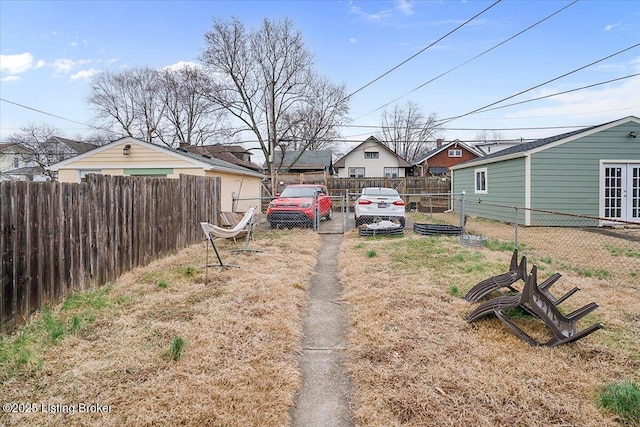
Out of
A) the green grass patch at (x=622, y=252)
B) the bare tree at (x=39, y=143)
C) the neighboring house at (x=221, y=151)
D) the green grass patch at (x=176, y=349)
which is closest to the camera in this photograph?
the green grass patch at (x=176, y=349)

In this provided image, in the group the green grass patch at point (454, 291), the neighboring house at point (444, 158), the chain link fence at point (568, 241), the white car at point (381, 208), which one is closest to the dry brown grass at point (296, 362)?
the green grass patch at point (454, 291)

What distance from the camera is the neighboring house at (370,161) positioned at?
35.1m

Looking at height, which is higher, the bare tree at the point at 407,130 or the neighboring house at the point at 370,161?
the bare tree at the point at 407,130

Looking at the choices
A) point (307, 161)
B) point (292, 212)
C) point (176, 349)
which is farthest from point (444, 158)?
point (176, 349)

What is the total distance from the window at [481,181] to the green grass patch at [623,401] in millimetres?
14858

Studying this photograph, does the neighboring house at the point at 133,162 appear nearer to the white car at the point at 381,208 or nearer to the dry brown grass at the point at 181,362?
the white car at the point at 381,208

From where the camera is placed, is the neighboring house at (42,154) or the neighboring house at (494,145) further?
the neighboring house at (494,145)

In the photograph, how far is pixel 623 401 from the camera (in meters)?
2.35

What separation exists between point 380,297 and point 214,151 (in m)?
35.8

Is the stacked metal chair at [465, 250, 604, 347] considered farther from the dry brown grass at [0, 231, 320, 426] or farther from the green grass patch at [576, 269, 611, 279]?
the green grass patch at [576, 269, 611, 279]

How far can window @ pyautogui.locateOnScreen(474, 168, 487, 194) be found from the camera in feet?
53.1

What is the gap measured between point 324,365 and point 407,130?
4907 cm

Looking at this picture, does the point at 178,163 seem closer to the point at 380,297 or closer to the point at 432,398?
the point at 380,297

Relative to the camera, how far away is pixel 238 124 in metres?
28.7
